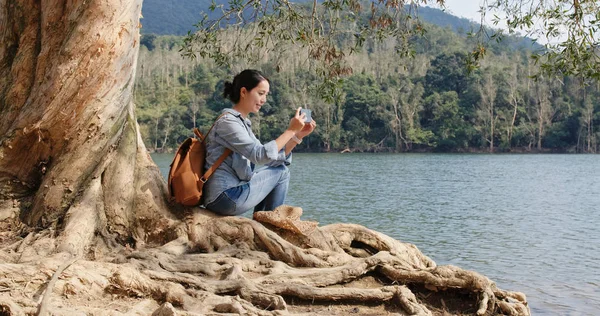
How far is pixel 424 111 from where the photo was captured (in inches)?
2741

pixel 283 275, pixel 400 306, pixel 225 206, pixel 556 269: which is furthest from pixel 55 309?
pixel 556 269

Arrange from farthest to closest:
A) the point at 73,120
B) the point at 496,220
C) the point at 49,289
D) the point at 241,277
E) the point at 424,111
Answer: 1. the point at 424,111
2. the point at 496,220
3. the point at 73,120
4. the point at 241,277
5. the point at 49,289

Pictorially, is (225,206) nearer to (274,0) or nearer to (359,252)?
(359,252)

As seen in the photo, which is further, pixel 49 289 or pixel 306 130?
pixel 306 130

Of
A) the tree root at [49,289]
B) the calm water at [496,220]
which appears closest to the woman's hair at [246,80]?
the tree root at [49,289]

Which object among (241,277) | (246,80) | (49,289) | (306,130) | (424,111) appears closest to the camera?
(49,289)

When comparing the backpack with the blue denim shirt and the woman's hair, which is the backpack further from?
the woman's hair

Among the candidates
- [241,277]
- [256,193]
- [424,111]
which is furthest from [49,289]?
[424,111]

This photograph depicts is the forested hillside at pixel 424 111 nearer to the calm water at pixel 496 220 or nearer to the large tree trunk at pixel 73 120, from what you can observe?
the calm water at pixel 496 220

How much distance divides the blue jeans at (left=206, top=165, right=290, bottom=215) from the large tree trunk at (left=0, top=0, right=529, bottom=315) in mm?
112

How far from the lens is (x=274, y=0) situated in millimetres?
7059

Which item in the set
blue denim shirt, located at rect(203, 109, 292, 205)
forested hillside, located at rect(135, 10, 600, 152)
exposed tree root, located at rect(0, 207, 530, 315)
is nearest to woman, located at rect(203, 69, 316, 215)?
blue denim shirt, located at rect(203, 109, 292, 205)

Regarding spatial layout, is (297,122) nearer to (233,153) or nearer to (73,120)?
(233,153)

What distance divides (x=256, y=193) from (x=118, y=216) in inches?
38.6
